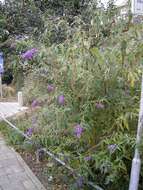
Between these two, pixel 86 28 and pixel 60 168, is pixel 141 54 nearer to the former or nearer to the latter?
pixel 86 28

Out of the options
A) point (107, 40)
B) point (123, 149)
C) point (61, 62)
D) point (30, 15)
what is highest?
point (30, 15)

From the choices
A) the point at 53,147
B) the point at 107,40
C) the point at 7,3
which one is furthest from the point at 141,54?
the point at 7,3

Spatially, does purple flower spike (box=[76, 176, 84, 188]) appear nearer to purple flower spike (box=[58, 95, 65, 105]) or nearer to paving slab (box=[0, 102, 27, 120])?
purple flower spike (box=[58, 95, 65, 105])

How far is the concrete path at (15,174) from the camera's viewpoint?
3.74 meters

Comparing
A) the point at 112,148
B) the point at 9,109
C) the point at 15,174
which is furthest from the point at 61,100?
the point at 9,109

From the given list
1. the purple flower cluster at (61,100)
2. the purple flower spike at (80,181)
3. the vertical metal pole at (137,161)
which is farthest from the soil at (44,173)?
the vertical metal pole at (137,161)

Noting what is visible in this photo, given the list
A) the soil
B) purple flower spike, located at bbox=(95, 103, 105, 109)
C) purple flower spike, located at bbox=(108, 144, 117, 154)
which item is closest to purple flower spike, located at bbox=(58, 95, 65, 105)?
purple flower spike, located at bbox=(95, 103, 105, 109)

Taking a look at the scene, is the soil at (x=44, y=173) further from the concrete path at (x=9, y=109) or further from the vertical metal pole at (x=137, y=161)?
the concrete path at (x=9, y=109)

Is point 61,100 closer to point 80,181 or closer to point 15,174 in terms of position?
point 80,181

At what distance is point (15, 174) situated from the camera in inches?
161

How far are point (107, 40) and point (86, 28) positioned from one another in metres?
0.66

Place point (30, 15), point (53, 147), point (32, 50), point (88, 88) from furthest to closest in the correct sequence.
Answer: point (30, 15)
point (53, 147)
point (32, 50)
point (88, 88)

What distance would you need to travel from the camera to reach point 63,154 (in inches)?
134

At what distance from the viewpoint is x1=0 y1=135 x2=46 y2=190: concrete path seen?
3736mm
